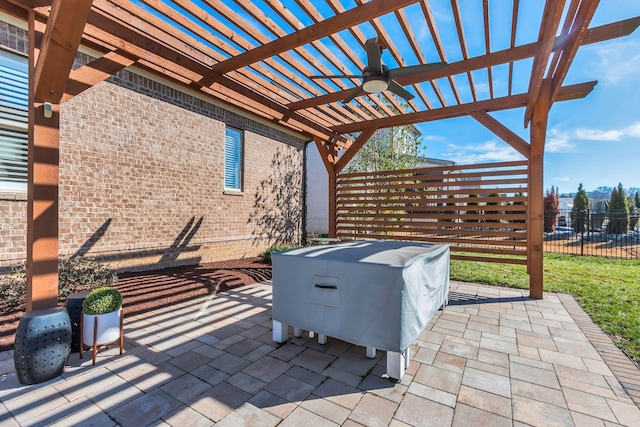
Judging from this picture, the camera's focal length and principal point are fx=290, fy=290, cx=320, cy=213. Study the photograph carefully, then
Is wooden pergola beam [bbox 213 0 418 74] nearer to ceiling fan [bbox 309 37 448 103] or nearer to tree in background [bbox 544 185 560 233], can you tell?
ceiling fan [bbox 309 37 448 103]

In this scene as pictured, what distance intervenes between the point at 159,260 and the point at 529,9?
6.53m

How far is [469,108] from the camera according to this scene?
488 centimetres

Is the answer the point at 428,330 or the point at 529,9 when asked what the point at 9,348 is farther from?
Answer: the point at 529,9

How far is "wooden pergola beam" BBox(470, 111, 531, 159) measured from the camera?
452 centimetres

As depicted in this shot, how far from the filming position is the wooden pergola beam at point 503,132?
452 centimetres

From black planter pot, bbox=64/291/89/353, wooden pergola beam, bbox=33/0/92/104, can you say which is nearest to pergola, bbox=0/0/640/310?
wooden pergola beam, bbox=33/0/92/104

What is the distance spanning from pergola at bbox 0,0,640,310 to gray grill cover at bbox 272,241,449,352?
197 centimetres

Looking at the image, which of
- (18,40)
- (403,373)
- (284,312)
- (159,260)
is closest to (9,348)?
(284,312)

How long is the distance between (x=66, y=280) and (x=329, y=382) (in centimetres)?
378

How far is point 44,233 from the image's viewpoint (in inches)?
92.8

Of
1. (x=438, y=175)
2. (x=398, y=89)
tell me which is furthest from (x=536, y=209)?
(x=398, y=89)

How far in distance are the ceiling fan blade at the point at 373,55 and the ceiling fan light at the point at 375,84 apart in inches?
3.1

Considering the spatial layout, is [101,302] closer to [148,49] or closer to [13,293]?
[13,293]

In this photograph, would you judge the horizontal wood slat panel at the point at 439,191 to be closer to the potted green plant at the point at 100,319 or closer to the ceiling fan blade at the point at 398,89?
the ceiling fan blade at the point at 398,89
